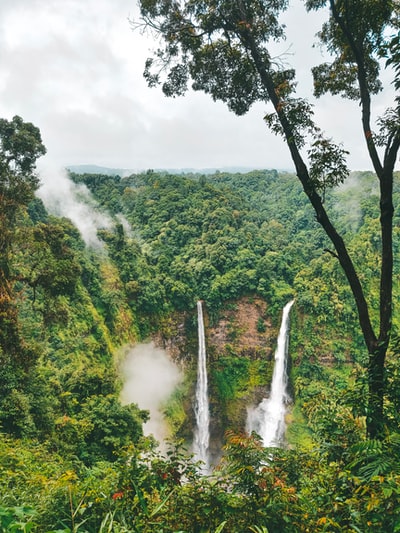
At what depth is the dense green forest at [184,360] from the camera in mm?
2609

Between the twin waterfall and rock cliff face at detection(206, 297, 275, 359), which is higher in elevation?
rock cliff face at detection(206, 297, 275, 359)

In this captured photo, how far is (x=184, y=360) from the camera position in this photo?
87.4ft

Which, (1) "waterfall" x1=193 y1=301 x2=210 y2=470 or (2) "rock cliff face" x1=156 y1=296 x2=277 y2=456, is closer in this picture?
(1) "waterfall" x1=193 y1=301 x2=210 y2=470

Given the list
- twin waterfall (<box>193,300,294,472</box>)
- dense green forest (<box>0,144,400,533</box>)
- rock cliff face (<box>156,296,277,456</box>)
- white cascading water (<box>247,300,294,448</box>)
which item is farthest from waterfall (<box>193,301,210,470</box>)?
white cascading water (<box>247,300,294,448</box>)

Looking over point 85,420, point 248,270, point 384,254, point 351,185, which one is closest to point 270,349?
point 248,270

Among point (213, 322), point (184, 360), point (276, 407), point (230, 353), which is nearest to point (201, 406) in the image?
point (184, 360)

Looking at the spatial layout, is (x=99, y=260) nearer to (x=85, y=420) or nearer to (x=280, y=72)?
(x=85, y=420)

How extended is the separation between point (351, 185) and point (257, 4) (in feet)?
158

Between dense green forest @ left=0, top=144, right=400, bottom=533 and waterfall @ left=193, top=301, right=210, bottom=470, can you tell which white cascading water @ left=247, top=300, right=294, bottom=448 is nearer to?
dense green forest @ left=0, top=144, right=400, bottom=533

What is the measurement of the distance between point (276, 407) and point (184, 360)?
312 inches

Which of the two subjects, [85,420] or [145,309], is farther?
[145,309]

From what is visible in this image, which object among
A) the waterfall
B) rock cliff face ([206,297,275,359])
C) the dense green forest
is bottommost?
the waterfall

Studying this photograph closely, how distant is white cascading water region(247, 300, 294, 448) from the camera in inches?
911

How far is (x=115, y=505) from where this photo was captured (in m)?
2.63
